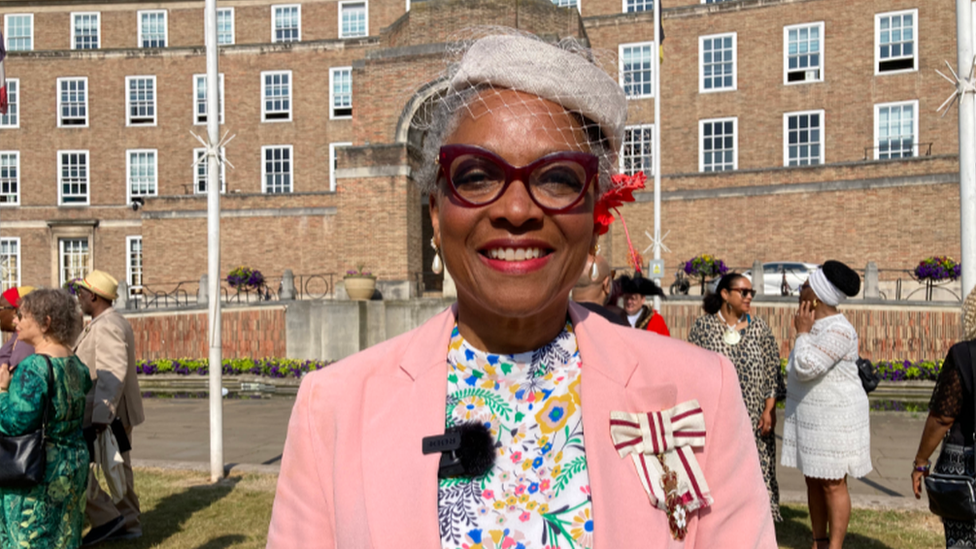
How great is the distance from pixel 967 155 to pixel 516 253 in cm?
703

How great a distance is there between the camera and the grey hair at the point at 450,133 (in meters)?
1.87

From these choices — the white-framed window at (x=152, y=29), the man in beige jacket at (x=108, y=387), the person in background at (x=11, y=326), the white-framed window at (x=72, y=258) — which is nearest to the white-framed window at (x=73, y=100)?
the white-framed window at (x=152, y=29)

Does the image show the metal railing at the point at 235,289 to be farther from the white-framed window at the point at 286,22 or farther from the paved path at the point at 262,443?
the paved path at the point at 262,443

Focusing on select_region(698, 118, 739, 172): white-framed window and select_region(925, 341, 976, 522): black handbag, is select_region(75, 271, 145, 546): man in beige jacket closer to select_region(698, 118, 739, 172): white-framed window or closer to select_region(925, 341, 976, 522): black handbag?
select_region(925, 341, 976, 522): black handbag

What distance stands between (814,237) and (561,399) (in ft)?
100

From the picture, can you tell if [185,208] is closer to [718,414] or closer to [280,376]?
[280,376]

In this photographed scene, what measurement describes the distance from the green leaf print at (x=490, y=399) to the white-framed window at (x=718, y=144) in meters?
33.5

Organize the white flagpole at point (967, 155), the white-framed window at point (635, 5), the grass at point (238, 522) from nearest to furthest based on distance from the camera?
the grass at point (238, 522) < the white flagpole at point (967, 155) < the white-framed window at point (635, 5)

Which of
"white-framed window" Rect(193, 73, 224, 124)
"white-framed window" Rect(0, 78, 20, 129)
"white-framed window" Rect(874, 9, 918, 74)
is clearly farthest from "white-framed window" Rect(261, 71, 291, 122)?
"white-framed window" Rect(874, 9, 918, 74)

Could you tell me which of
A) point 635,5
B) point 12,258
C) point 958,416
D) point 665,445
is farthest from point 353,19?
point 665,445

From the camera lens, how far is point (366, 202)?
891 inches

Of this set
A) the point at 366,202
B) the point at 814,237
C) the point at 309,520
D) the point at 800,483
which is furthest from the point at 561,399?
the point at 814,237

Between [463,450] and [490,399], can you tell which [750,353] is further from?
[463,450]

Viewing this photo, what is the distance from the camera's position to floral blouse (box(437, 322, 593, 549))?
1673mm
